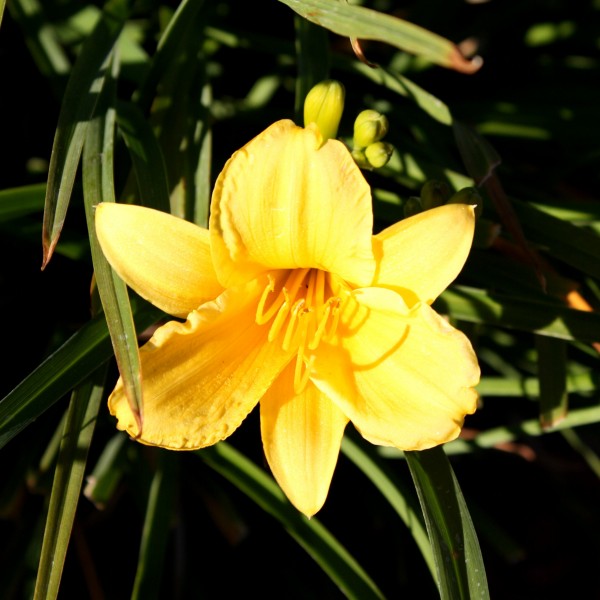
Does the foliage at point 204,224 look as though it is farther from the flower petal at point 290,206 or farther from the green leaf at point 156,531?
the flower petal at point 290,206

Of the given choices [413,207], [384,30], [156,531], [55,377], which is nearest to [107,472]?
[156,531]

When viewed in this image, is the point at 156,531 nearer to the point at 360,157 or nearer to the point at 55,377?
the point at 55,377

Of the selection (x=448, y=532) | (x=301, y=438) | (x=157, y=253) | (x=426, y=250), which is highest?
(x=157, y=253)

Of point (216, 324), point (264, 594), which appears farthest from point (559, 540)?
point (216, 324)

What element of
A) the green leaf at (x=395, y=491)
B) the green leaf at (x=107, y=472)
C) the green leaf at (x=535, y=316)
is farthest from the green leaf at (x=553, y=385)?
the green leaf at (x=107, y=472)

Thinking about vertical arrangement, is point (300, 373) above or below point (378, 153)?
below

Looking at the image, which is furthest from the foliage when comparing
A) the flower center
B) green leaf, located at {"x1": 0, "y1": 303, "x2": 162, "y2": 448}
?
the flower center
